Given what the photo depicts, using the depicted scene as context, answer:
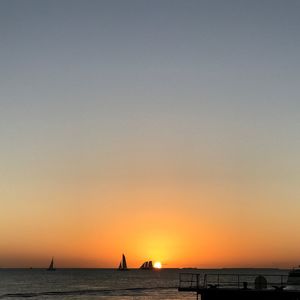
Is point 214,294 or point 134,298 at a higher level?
point 134,298

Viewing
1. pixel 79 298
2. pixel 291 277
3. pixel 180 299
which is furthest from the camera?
pixel 79 298

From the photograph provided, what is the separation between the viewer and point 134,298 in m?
120

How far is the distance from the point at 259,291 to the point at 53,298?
8046 centimetres

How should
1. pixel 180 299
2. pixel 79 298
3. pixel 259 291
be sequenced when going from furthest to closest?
1. pixel 79 298
2. pixel 180 299
3. pixel 259 291

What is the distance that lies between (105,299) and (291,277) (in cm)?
4369

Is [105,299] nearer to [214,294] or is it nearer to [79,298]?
[79,298]

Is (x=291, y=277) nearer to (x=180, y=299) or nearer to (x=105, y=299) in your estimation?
(x=180, y=299)

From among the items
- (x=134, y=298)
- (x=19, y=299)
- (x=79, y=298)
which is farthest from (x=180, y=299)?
(x=19, y=299)

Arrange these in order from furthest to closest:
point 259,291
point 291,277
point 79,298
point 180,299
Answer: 1. point 79,298
2. point 180,299
3. point 291,277
4. point 259,291

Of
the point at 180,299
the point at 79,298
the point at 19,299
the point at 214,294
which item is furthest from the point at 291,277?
the point at 19,299

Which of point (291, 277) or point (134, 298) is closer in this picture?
point (291, 277)

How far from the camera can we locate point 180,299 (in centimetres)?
10875

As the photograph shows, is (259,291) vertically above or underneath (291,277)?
underneath

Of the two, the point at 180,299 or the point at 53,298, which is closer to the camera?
the point at 180,299
